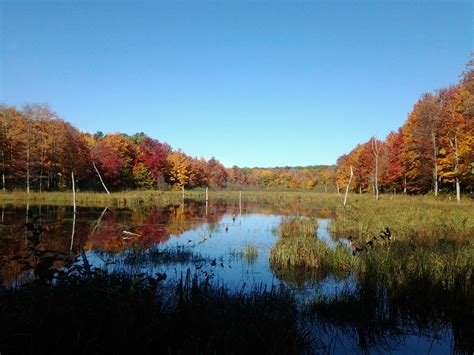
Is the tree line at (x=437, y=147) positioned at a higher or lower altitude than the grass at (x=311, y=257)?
higher

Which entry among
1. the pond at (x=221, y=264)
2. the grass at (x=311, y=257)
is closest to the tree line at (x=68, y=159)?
the pond at (x=221, y=264)

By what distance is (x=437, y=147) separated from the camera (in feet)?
119

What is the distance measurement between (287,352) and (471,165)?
2995 centimetres

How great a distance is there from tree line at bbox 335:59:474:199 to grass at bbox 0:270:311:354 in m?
25.0

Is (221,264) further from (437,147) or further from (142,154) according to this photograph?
(142,154)

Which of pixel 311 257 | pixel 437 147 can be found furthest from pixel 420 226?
pixel 437 147

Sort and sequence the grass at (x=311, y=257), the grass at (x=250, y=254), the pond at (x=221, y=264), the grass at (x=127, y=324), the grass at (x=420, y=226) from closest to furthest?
1. the grass at (x=127, y=324)
2. the pond at (x=221, y=264)
3. the grass at (x=311, y=257)
4. the grass at (x=250, y=254)
5. the grass at (x=420, y=226)

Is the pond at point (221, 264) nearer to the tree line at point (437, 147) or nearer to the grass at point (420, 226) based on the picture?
the grass at point (420, 226)

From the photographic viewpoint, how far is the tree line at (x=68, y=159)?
3981cm

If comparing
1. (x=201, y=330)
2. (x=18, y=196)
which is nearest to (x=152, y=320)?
(x=201, y=330)

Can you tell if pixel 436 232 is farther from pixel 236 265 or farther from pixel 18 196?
pixel 18 196

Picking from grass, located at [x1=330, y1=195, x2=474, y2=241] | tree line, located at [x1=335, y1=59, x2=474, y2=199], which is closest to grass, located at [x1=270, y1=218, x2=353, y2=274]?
grass, located at [x1=330, y1=195, x2=474, y2=241]

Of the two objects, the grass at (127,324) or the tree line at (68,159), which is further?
the tree line at (68,159)

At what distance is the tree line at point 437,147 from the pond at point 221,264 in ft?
61.5
